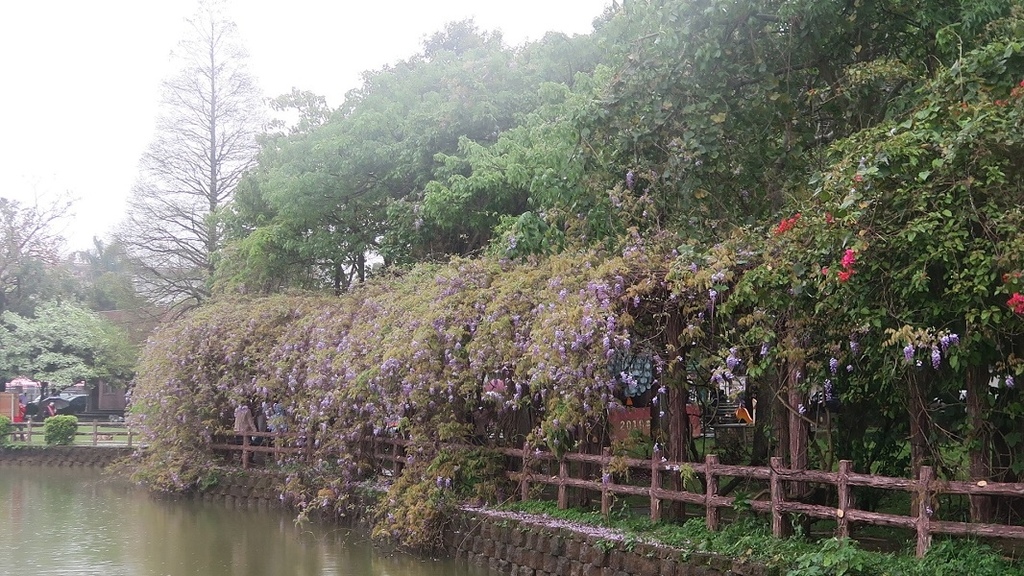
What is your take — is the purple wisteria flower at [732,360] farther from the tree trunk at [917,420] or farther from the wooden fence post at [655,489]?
the wooden fence post at [655,489]

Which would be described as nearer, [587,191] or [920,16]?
[920,16]

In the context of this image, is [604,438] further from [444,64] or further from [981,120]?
[444,64]

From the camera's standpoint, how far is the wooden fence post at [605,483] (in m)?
11.9

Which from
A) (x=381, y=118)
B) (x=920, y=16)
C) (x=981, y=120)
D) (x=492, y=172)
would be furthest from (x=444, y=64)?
(x=981, y=120)

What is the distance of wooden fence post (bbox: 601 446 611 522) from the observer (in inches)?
467

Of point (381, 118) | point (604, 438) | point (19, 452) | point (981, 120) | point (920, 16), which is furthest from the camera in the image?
point (19, 452)

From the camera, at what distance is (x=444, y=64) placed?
23047 mm

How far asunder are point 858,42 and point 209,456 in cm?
1572

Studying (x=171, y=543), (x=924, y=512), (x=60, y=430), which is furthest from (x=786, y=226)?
(x=60, y=430)

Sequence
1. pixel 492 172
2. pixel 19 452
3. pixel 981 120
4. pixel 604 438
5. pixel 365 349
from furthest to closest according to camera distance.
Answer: pixel 19 452 < pixel 492 172 < pixel 365 349 < pixel 604 438 < pixel 981 120

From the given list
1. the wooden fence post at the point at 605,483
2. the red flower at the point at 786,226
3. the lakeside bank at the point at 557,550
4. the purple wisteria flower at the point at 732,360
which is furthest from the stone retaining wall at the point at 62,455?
the red flower at the point at 786,226

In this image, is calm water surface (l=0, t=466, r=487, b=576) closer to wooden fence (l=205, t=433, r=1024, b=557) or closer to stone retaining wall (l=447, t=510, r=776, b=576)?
stone retaining wall (l=447, t=510, r=776, b=576)

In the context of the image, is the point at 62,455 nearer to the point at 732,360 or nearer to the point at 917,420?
the point at 732,360

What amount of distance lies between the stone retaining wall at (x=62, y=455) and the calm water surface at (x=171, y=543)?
20.6 feet
